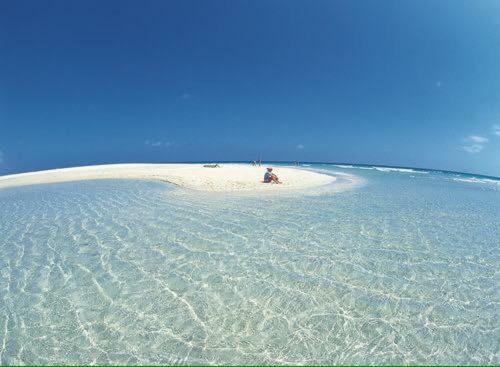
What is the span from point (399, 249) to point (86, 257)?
372 inches

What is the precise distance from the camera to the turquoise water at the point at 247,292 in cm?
421

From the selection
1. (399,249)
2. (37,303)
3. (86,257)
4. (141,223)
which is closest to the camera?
(37,303)

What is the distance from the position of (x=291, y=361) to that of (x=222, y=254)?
4.12 meters

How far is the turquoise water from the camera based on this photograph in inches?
166

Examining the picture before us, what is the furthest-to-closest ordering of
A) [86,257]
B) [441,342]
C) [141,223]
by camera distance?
[141,223] → [86,257] → [441,342]

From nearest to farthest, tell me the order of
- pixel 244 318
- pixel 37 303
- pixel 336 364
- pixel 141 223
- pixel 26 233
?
pixel 336 364 → pixel 244 318 → pixel 37 303 → pixel 26 233 → pixel 141 223

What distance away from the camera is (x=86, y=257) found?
7586 millimetres

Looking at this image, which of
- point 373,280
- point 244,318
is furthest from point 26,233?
point 373,280

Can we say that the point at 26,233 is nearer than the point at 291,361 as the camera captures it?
No

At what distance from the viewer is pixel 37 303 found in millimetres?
5383

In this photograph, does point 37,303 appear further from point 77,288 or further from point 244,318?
point 244,318

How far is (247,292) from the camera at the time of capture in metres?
5.76

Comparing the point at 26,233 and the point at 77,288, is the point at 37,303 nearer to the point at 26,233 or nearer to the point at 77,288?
the point at 77,288

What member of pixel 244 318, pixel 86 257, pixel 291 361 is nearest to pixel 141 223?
pixel 86 257
